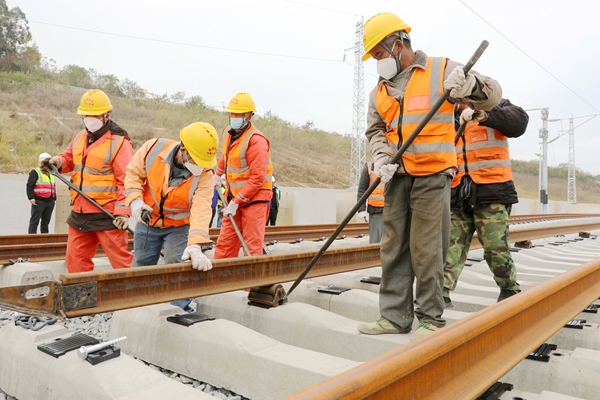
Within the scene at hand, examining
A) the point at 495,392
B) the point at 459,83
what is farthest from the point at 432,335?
the point at 459,83

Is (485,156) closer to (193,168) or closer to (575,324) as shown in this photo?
(575,324)

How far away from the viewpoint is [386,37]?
3033 mm

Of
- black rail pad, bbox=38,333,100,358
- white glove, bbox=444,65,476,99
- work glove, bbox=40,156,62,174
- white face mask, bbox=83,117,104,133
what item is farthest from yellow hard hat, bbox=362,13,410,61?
work glove, bbox=40,156,62,174

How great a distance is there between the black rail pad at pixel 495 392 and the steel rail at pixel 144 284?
67.4 inches

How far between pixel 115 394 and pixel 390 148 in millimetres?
2083

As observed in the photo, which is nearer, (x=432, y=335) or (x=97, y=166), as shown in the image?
(x=432, y=335)

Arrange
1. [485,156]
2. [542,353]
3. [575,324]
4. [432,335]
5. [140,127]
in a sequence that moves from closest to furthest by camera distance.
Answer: [432,335] < [542,353] < [575,324] < [485,156] < [140,127]

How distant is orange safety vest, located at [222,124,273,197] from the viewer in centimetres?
520

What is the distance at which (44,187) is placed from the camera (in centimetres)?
991

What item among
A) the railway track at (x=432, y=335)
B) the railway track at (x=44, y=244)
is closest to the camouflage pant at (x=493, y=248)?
the railway track at (x=432, y=335)

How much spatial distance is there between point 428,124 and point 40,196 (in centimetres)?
912

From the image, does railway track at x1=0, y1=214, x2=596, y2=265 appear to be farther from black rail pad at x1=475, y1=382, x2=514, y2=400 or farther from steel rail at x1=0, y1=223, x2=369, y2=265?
black rail pad at x1=475, y1=382, x2=514, y2=400

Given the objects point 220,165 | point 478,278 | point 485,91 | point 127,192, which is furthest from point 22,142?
point 485,91

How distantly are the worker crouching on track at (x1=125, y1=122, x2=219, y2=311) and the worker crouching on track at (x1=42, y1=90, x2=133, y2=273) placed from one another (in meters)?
0.30
